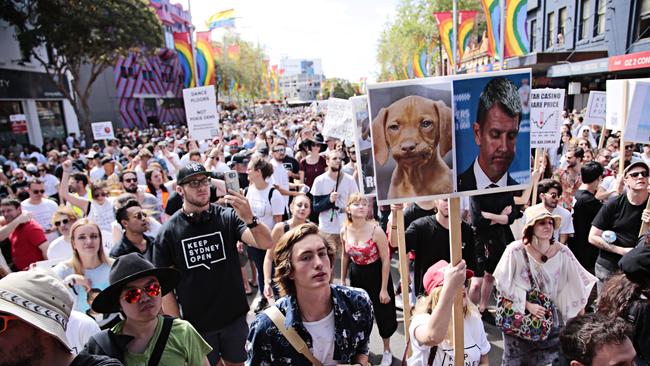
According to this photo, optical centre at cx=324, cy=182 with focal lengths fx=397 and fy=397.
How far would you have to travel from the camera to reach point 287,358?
2.07 m

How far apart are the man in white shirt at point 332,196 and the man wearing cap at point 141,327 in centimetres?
326

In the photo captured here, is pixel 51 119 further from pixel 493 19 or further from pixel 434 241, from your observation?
pixel 434 241

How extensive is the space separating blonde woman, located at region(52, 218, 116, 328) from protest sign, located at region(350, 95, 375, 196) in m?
2.43

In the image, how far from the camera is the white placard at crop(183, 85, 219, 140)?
7.96 meters

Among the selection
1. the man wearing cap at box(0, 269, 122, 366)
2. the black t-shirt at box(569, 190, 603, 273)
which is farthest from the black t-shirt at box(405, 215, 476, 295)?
the man wearing cap at box(0, 269, 122, 366)

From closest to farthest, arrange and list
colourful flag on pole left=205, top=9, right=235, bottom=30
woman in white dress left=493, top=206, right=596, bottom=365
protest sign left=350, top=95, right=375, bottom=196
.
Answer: protest sign left=350, top=95, right=375, bottom=196 < woman in white dress left=493, top=206, right=596, bottom=365 < colourful flag on pole left=205, top=9, right=235, bottom=30

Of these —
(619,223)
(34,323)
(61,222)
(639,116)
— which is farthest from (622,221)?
(61,222)

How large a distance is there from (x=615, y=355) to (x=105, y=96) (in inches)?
1558

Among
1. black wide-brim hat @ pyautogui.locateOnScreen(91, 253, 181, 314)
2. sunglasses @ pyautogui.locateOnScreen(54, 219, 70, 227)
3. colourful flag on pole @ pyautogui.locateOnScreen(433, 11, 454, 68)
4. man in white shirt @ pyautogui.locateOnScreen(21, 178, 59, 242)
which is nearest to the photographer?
black wide-brim hat @ pyautogui.locateOnScreen(91, 253, 181, 314)

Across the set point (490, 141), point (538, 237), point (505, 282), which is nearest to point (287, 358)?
point (490, 141)

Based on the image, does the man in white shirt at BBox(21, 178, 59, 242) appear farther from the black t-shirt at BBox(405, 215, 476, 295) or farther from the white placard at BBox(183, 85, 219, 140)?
the black t-shirt at BBox(405, 215, 476, 295)

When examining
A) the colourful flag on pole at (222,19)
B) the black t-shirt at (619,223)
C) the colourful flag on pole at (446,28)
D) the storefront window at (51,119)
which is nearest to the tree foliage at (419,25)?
the colourful flag on pole at (446,28)

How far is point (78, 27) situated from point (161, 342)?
22.2 m

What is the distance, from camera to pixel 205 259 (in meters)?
3.21
